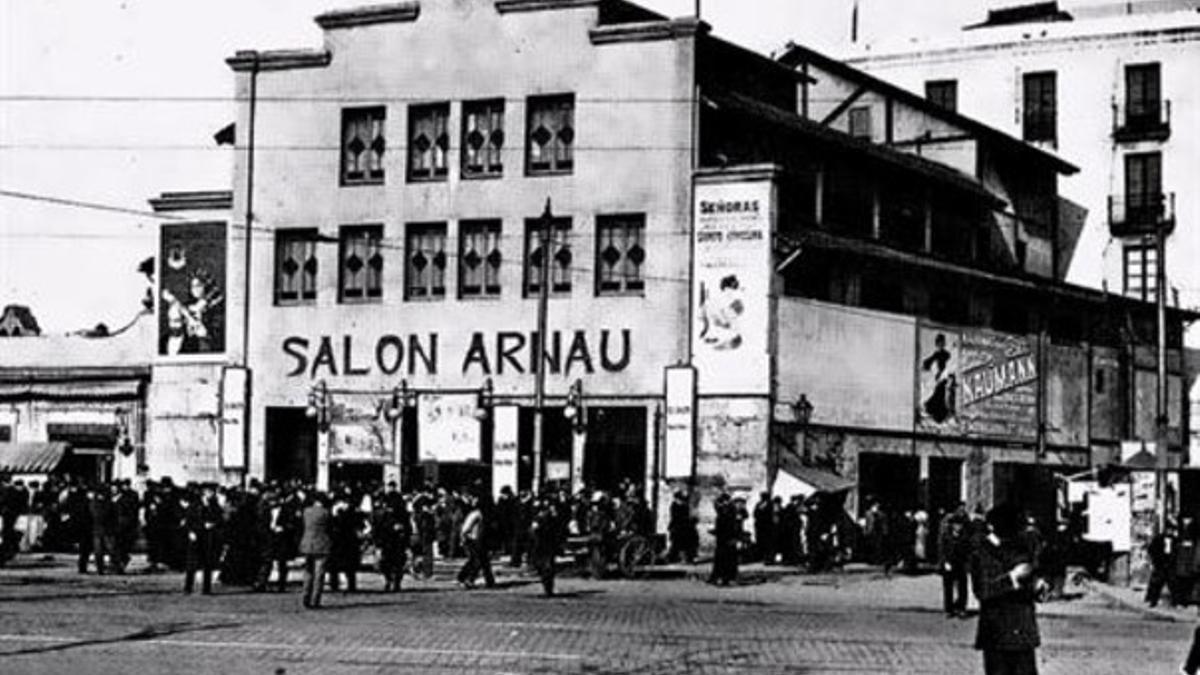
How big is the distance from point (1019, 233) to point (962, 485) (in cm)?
1255

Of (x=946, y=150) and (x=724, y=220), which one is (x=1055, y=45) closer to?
(x=946, y=150)

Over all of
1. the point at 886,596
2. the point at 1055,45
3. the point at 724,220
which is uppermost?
the point at 1055,45

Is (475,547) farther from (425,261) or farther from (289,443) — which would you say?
(289,443)

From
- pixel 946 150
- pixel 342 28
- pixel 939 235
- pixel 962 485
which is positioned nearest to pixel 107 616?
pixel 342 28

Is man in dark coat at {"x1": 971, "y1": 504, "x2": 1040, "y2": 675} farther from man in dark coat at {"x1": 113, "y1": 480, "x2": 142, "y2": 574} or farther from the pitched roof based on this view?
the pitched roof

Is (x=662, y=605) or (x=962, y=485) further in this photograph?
(x=962, y=485)

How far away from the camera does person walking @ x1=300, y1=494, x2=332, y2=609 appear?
82.9 feet

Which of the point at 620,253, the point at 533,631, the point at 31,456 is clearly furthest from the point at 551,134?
the point at 533,631

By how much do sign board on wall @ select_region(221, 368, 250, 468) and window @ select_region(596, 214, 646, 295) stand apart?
33.2ft

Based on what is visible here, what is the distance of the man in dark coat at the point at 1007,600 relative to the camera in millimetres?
12383

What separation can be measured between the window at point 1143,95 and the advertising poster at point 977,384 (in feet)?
47.6

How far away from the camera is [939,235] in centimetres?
5238

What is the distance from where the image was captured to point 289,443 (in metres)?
46.9

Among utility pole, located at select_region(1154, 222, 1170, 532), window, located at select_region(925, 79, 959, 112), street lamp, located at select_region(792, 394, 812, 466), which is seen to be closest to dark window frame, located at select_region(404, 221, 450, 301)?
street lamp, located at select_region(792, 394, 812, 466)
